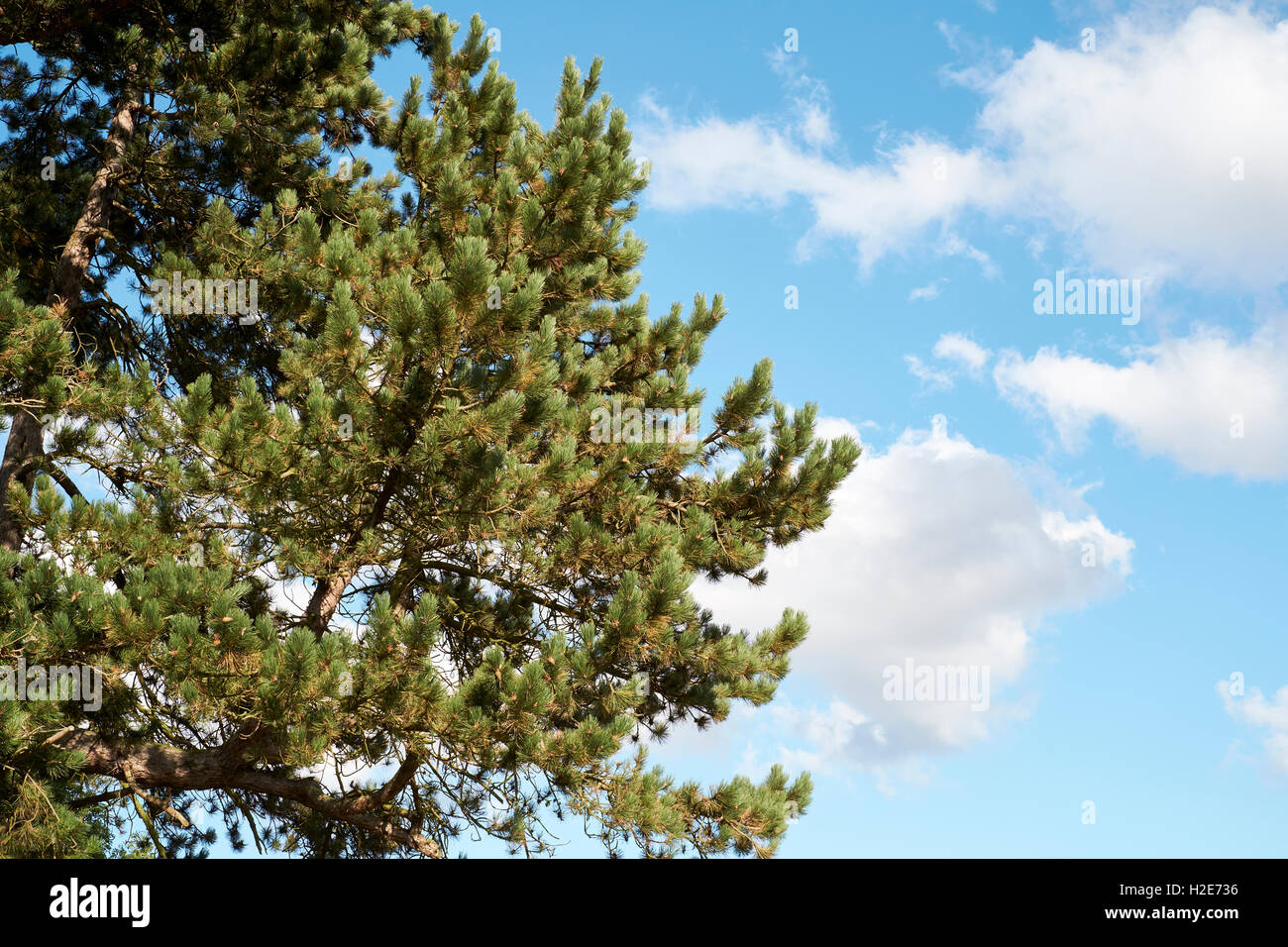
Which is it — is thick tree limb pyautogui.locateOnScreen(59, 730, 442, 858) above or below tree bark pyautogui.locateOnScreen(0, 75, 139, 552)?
below

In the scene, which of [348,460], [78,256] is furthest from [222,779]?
[78,256]

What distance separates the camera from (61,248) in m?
9.52

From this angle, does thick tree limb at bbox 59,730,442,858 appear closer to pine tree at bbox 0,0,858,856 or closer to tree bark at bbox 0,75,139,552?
pine tree at bbox 0,0,858,856

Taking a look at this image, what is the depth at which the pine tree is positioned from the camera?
630 centimetres

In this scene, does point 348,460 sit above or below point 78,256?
below

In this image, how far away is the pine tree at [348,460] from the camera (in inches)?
248

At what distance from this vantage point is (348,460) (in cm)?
671

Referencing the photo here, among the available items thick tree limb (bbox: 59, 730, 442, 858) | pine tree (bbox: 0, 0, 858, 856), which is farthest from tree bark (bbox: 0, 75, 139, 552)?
thick tree limb (bbox: 59, 730, 442, 858)

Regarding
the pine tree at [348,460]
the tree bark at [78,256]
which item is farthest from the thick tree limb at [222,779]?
the tree bark at [78,256]

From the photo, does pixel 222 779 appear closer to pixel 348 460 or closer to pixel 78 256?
pixel 348 460
